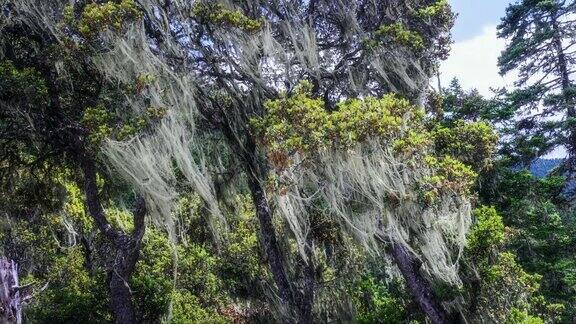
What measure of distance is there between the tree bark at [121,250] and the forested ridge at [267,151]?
0.03 meters

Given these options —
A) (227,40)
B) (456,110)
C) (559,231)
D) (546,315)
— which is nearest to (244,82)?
(227,40)

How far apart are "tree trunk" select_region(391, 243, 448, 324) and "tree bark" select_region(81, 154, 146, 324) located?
160 inches

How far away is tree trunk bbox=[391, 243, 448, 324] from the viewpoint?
7.95 meters

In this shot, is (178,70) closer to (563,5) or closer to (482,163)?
(482,163)

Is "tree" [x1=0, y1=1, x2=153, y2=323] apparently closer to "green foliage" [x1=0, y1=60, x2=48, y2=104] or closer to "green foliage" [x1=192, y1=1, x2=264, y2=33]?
"green foliage" [x1=0, y1=60, x2=48, y2=104]

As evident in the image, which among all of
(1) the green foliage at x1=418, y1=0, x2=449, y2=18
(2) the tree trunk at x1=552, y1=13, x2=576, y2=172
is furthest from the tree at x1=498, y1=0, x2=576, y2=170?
(1) the green foliage at x1=418, y1=0, x2=449, y2=18

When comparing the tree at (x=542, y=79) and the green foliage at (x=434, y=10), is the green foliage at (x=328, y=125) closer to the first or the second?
the green foliage at (x=434, y=10)

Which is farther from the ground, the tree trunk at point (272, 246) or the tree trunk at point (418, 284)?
the tree trunk at point (272, 246)

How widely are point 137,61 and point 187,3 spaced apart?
5.35 feet

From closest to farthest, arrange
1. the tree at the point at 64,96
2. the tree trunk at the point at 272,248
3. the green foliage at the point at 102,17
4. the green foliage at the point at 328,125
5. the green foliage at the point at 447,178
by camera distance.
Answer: the green foliage at the point at 328,125 < the green foliage at the point at 447,178 < the green foliage at the point at 102,17 < the tree at the point at 64,96 < the tree trunk at the point at 272,248

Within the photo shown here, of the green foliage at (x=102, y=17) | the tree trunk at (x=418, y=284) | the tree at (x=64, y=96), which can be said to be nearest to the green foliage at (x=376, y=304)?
the tree trunk at (x=418, y=284)

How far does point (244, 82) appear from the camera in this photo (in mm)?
8109

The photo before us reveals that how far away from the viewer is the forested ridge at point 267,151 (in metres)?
6.25

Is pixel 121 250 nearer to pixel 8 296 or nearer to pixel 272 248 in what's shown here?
pixel 272 248
